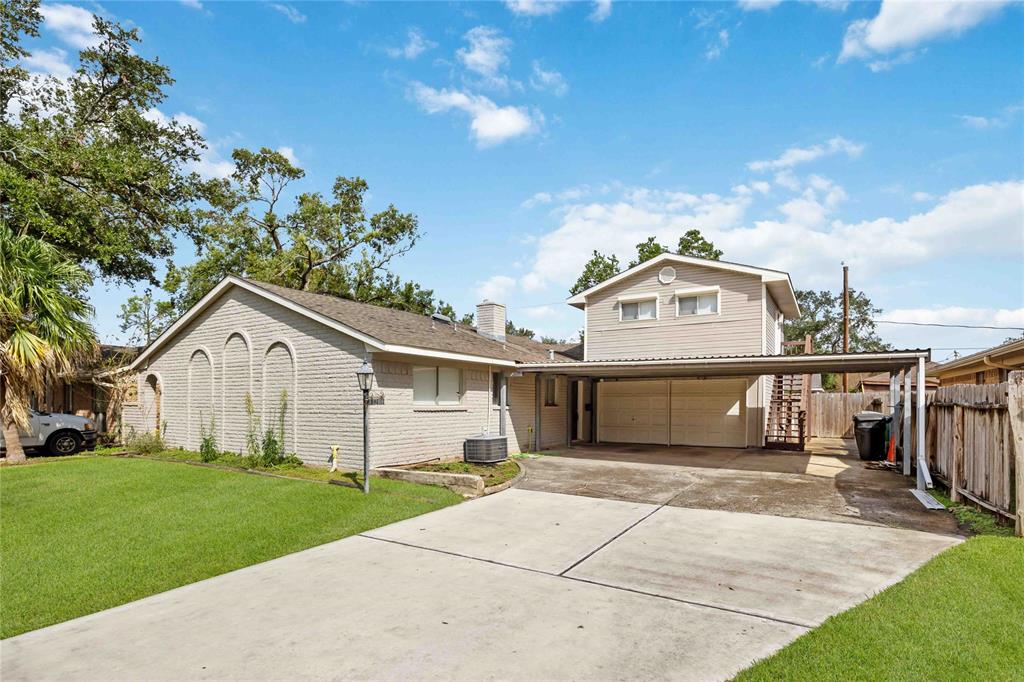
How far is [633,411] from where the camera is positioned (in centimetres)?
1939

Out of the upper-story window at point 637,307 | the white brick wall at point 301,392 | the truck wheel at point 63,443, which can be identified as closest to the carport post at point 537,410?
the white brick wall at point 301,392

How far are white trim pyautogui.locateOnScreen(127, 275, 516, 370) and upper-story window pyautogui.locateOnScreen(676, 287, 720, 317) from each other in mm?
6762

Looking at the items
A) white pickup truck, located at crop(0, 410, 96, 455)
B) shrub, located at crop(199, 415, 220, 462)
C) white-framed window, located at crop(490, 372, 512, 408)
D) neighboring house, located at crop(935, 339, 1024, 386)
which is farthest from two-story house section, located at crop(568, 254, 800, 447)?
white pickup truck, located at crop(0, 410, 96, 455)

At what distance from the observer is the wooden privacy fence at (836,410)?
22.4 m

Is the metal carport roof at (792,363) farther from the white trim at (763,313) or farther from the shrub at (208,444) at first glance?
the shrub at (208,444)

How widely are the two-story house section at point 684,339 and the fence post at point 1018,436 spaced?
396 inches

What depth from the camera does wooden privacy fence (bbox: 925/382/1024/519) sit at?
6.84 meters

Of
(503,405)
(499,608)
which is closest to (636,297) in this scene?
(503,405)

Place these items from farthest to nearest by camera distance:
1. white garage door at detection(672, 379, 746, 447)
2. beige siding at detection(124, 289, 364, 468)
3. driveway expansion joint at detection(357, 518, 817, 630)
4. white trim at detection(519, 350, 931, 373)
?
white garage door at detection(672, 379, 746, 447) → beige siding at detection(124, 289, 364, 468) → white trim at detection(519, 350, 931, 373) → driveway expansion joint at detection(357, 518, 817, 630)

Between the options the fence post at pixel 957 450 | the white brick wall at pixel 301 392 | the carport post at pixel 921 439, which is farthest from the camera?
the white brick wall at pixel 301 392

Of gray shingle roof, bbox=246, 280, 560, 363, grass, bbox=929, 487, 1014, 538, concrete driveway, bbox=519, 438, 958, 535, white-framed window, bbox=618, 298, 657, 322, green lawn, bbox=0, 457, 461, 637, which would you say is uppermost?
white-framed window, bbox=618, 298, 657, 322

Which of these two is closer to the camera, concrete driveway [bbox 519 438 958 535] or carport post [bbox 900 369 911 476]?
concrete driveway [bbox 519 438 958 535]

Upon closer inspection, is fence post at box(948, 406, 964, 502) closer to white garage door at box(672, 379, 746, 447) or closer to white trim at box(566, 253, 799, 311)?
white trim at box(566, 253, 799, 311)

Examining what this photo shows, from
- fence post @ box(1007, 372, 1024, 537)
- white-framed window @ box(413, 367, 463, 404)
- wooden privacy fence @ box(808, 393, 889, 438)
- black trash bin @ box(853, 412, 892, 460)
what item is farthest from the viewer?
wooden privacy fence @ box(808, 393, 889, 438)
